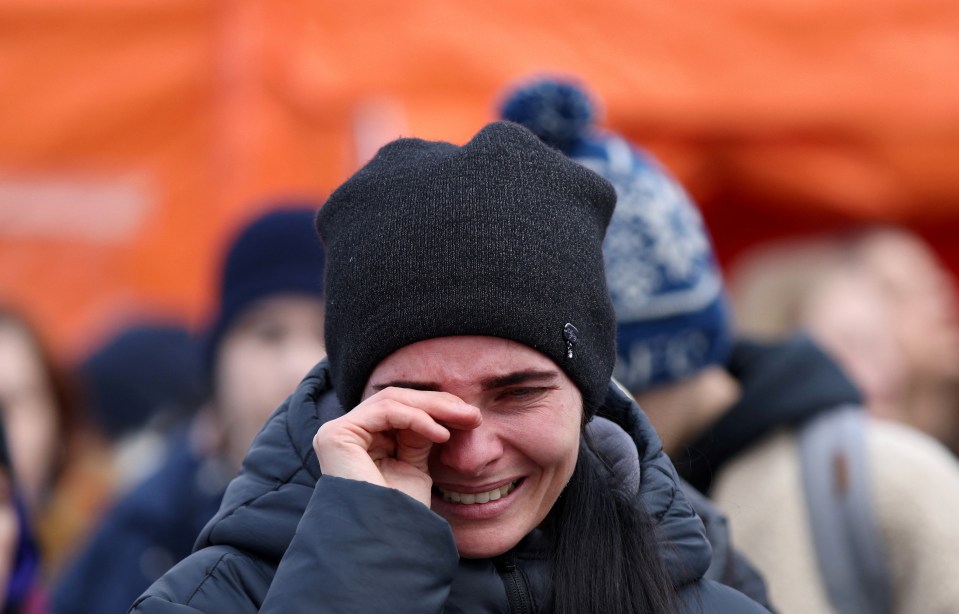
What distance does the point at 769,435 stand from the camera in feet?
10.3

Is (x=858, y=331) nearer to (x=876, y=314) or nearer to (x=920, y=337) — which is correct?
Result: (x=876, y=314)

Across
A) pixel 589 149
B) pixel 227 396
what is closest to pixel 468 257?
pixel 589 149

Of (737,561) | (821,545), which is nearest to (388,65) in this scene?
(821,545)

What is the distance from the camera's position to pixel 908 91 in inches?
263

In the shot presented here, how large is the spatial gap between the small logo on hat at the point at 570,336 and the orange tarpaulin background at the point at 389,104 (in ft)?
12.9

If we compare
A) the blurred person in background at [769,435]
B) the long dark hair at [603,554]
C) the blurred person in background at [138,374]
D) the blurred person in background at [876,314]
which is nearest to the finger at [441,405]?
the long dark hair at [603,554]

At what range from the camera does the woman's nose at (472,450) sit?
1.98 metres

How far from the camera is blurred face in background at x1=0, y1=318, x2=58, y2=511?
17.7 feet

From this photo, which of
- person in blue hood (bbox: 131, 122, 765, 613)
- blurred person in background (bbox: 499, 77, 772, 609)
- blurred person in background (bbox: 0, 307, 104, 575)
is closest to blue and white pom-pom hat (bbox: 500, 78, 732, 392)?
blurred person in background (bbox: 499, 77, 772, 609)

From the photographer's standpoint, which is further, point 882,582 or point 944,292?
point 944,292

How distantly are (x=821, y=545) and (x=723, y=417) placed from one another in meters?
0.39

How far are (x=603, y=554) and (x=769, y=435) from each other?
120 centimetres

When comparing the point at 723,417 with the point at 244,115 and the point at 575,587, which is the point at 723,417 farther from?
the point at 244,115

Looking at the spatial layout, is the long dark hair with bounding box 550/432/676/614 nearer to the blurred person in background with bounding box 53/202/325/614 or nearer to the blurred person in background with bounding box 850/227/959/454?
the blurred person in background with bounding box 53/202/325/614
